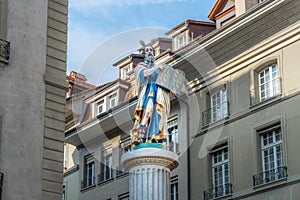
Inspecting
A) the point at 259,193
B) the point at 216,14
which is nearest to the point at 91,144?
the point at 216,14

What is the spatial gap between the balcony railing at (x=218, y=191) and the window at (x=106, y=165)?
24.2ft

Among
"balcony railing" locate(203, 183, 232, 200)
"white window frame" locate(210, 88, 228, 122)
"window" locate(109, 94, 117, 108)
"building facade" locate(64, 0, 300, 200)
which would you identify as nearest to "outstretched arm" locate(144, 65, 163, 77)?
"building facade" locate(64, 0, 300, 200)

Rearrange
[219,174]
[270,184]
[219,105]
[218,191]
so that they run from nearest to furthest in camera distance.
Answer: [270,184], [218,191], [219,174], [219,105]

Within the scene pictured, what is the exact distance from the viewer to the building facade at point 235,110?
27.4 m

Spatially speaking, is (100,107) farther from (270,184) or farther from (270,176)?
(270,184)

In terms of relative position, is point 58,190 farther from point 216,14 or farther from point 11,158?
point 216,14

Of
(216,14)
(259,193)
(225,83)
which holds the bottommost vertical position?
(259,193)

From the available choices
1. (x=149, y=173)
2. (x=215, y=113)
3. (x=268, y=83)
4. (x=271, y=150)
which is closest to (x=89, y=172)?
(x=215, y=113)

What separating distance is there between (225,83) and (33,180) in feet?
44.0

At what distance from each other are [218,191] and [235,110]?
299 centimetres

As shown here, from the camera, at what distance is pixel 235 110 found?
29.9m

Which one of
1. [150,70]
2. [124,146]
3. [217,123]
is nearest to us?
[150,70]

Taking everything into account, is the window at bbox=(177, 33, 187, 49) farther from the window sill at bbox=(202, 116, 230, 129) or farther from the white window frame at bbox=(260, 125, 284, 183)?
the white window frame at bbox=(260, 125, 284, 183)

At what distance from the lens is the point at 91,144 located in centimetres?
3778
